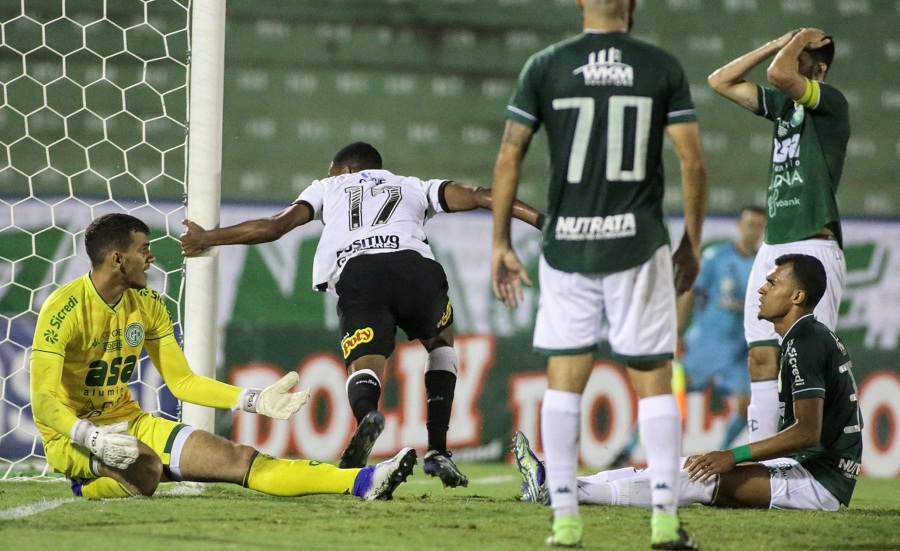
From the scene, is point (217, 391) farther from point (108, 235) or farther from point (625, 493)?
point (625, 493)

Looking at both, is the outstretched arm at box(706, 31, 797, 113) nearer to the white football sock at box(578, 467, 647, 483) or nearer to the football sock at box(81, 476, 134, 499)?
the white football sock at box(578, 467, 647, 483)

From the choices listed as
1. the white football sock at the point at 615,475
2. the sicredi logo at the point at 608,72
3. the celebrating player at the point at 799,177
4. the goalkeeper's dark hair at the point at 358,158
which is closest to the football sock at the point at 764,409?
the celebrating player at the point at 799,177

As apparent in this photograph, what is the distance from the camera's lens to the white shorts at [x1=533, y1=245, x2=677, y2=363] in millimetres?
3686

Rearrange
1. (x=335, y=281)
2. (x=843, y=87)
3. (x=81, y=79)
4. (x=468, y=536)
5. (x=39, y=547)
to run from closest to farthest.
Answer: (x=39, y=547) < (x=468, y=536) < (x=335, y=281) < (x=81, y=79) < (x=843, y=87)

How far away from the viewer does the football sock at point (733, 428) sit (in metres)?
9.01

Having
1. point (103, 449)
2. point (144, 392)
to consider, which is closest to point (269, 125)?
point (144, 392)

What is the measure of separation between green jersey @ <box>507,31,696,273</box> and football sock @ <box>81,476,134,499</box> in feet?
7.32

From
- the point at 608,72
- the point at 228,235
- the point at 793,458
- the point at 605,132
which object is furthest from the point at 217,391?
the point at 793,458

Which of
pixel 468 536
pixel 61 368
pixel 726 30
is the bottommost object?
pixel 468 536

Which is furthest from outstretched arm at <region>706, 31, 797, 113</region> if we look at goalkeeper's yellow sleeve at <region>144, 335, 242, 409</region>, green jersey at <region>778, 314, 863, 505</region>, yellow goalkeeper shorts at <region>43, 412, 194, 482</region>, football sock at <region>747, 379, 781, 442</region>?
yellow goalkeeper shorts at <region>43, 412, 194, 482</region>

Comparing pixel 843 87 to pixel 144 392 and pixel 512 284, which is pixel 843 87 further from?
pixel 512 284

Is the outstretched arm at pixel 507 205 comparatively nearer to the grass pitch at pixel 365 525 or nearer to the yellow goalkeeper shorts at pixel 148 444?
the grass pitch at pixel 365 525

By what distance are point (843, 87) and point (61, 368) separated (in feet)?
25.9

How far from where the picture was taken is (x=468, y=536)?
13.2 ft
